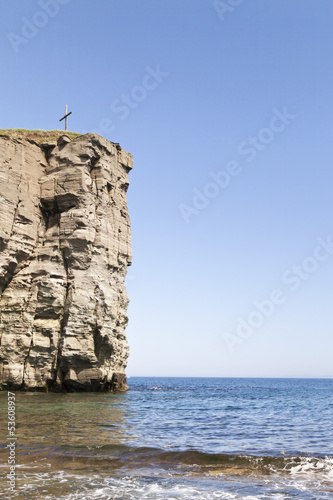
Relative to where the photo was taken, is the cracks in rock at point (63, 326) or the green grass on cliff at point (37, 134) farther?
the green grass on cliff at point (37, 134)

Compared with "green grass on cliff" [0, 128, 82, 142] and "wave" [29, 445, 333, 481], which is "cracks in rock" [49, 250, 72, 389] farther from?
"wave" [29, 445, 333, 481]

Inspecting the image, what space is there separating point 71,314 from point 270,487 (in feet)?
89.9

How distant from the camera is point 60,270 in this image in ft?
119

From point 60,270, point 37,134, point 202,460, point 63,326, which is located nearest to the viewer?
point 202,460

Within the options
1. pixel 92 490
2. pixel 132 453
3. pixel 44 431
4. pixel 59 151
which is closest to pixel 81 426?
pixel 44 431

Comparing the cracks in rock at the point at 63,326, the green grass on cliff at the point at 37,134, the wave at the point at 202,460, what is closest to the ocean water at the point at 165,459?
the wave at the point at 202,460

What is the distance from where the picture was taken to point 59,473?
32.4ft

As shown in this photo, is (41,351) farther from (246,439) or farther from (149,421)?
(246,439)

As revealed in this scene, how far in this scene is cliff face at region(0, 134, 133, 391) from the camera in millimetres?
33719

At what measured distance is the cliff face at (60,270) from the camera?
111 ft

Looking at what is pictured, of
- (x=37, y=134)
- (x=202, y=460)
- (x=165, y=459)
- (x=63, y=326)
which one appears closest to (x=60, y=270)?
(x=63, y=326)

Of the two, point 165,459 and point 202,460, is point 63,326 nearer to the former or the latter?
point 165,459

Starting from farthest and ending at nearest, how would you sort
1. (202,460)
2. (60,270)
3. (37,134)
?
(37,134)
(60,270)
(202,460)

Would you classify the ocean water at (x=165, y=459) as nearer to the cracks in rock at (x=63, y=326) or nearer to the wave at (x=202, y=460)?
the wave at (x=202, y=460)
